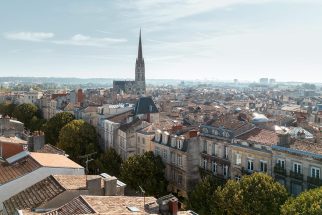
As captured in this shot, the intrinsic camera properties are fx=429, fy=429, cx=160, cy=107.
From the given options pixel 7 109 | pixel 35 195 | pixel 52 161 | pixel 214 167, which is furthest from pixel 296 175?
pixel 7 109

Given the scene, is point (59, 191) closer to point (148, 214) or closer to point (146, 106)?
point (148, 214)

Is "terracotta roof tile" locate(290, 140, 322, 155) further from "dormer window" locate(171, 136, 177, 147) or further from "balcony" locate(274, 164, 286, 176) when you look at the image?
"dormer window" locate(171, 136, 177, 147)

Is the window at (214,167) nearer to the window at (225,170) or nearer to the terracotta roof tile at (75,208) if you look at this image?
the window at (225,170)

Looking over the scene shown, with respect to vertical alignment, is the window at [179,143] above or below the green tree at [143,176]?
above

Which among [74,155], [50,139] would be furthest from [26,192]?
[50,139]

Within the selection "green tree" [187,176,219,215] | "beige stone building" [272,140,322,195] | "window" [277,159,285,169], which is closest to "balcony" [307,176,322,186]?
"beige stone building" [272,140,322,195]

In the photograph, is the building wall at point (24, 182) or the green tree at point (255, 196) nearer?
the building wall at point (24, 182)

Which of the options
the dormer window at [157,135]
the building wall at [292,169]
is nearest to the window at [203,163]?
the dormer window at [157,135]

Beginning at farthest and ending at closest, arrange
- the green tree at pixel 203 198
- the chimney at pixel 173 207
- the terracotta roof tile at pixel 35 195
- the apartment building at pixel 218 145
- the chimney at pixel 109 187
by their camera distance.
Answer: the apartment building at pixel 218 145
the green tree at pixel 203 198
the chimney at pixel 109 187
the terracotta roof tile at pixel 35 195
the chimney at pixel 173 207
